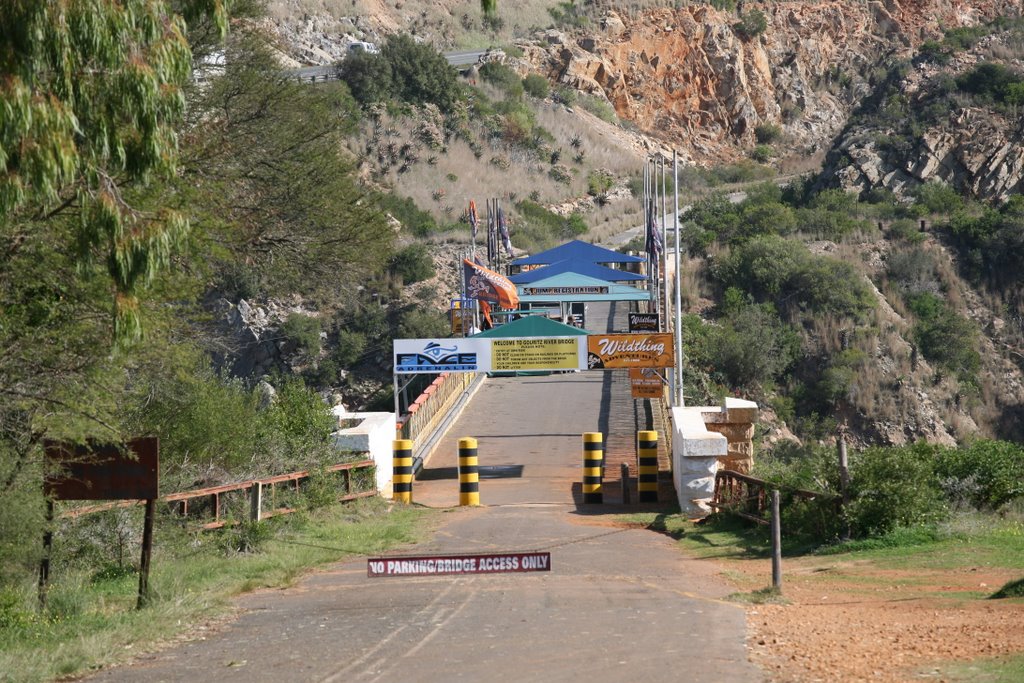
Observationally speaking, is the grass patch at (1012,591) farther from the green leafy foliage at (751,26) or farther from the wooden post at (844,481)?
the green leafy foliage at (751,26)

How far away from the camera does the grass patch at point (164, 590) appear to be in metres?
10.3

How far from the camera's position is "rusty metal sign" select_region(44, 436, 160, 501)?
462 inches

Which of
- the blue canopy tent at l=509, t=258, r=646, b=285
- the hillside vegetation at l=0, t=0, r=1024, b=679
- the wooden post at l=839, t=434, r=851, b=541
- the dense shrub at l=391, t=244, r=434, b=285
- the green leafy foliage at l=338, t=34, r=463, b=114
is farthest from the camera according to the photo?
the green leafy foliage at l=338, t=34, r=463, b=114

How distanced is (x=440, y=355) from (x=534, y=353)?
174 centimetres

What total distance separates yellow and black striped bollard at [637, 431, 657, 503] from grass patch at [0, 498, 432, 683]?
4.17 meters

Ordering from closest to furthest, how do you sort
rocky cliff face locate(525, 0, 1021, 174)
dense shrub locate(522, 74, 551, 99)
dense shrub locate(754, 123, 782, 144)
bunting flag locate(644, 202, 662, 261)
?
bunting flag locate(644, 202, 662, 261) < dense shrub locate(522, 74, 551, 99) < rocky cliff face locate(525, 0, 1021, 174) < dense shrub locate(754, 123, 782, 144)

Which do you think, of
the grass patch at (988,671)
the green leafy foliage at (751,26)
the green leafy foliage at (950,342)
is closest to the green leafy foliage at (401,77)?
the green leafy foliage at (751,26)

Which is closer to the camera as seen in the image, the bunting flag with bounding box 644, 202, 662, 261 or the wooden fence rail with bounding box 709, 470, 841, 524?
the wooden fence rail with bounding box 709, 470, 841, 524

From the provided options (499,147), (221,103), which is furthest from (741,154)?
(221,103)

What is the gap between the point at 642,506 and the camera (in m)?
19.9

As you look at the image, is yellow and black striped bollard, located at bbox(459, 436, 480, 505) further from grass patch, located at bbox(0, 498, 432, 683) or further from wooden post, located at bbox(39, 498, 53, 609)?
wooden post, located at bbox(39, 498, 53, 609)

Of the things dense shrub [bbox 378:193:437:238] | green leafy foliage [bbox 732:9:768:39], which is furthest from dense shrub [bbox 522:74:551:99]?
dense shrub [bbox 378:193:437:238]

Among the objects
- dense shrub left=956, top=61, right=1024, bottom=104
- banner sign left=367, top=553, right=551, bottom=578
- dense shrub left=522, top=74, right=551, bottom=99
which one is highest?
dense shrub left=522, top=74, right=551, bottom=99

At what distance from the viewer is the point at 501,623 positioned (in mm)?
10586
